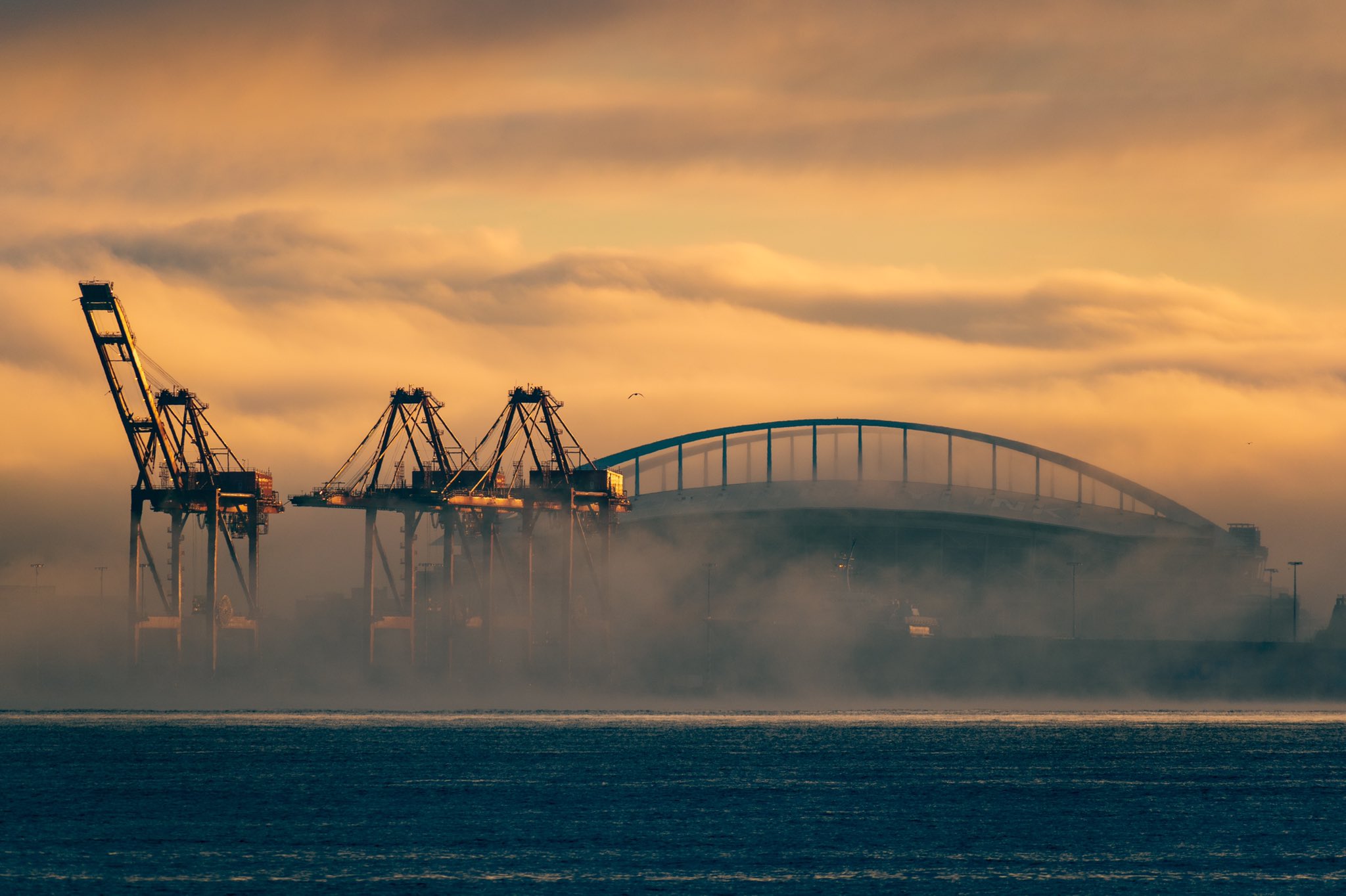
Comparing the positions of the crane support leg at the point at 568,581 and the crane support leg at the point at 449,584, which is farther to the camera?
the crane support leg at the point at 568,581

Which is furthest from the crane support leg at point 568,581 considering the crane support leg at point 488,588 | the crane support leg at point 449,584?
the crane support leg at point 449,584

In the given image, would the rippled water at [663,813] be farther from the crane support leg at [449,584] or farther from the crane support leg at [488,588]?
the crane support leg at [488,588]

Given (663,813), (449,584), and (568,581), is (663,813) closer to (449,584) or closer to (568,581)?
(568,581)

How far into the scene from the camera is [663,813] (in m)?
96.6

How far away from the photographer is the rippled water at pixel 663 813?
7506cm

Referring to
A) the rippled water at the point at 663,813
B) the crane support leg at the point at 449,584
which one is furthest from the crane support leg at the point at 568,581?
the rippled water at the point at 663,813

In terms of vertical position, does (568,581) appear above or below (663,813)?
above

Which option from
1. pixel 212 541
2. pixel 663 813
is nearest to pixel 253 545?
pixel 212 541

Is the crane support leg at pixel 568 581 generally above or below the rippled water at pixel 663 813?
above

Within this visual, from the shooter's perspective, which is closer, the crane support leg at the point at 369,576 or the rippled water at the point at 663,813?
the rippled water at the point at 663,813

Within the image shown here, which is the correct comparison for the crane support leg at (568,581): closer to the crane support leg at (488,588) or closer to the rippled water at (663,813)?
the crane support leg at (488,588)

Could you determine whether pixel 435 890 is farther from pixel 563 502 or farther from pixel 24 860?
pixel 563 502

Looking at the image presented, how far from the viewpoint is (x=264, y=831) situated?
291 feet

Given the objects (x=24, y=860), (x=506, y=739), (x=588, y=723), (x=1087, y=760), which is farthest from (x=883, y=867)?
(x=588, y=723)
